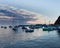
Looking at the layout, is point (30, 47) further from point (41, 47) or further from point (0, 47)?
point (0, 47)

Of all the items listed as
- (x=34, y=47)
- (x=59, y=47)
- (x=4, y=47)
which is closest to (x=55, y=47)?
(x=59, y=47)

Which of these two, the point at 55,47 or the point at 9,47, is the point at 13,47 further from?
the point at 55,47

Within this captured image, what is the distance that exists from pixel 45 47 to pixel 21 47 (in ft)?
24.6

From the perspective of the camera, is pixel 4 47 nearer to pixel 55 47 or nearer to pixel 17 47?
pixel 17 47

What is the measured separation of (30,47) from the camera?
6544 centimetres

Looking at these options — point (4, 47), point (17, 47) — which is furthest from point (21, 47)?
point (4, 47)

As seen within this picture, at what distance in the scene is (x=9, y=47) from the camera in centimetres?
6412

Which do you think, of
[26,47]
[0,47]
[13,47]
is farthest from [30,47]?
[0,47]

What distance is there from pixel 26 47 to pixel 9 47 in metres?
5.45

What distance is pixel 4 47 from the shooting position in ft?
212

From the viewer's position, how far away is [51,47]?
64.8 meters

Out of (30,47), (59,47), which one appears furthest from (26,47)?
(59,47)

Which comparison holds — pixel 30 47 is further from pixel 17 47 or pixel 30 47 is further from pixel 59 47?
pixel 59 47

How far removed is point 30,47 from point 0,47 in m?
9.41
